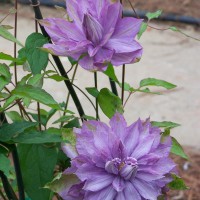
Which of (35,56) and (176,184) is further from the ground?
(35,56)

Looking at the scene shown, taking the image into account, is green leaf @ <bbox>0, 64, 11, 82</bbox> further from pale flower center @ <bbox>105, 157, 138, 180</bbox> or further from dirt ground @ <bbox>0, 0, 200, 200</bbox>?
dirt ground @ <bbox>0, 0, 200, 200</bbox>

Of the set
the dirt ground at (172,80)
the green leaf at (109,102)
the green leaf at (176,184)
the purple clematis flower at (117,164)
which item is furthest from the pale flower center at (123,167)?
the dirt ground at (172,80)

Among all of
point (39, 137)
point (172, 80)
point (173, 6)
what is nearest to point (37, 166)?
point (39, 137)

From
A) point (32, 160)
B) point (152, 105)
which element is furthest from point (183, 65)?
point (32, 160)

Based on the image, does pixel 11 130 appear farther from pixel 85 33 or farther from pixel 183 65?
pixel 183 65

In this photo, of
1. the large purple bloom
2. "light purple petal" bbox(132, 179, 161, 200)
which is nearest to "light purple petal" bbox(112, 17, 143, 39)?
the large purple bloom

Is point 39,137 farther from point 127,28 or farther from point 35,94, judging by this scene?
point 127,28

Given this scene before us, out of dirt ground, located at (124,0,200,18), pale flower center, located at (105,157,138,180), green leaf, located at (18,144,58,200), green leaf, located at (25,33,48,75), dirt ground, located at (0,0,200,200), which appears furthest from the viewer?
dirt ground, located at (124,0,200,18)
